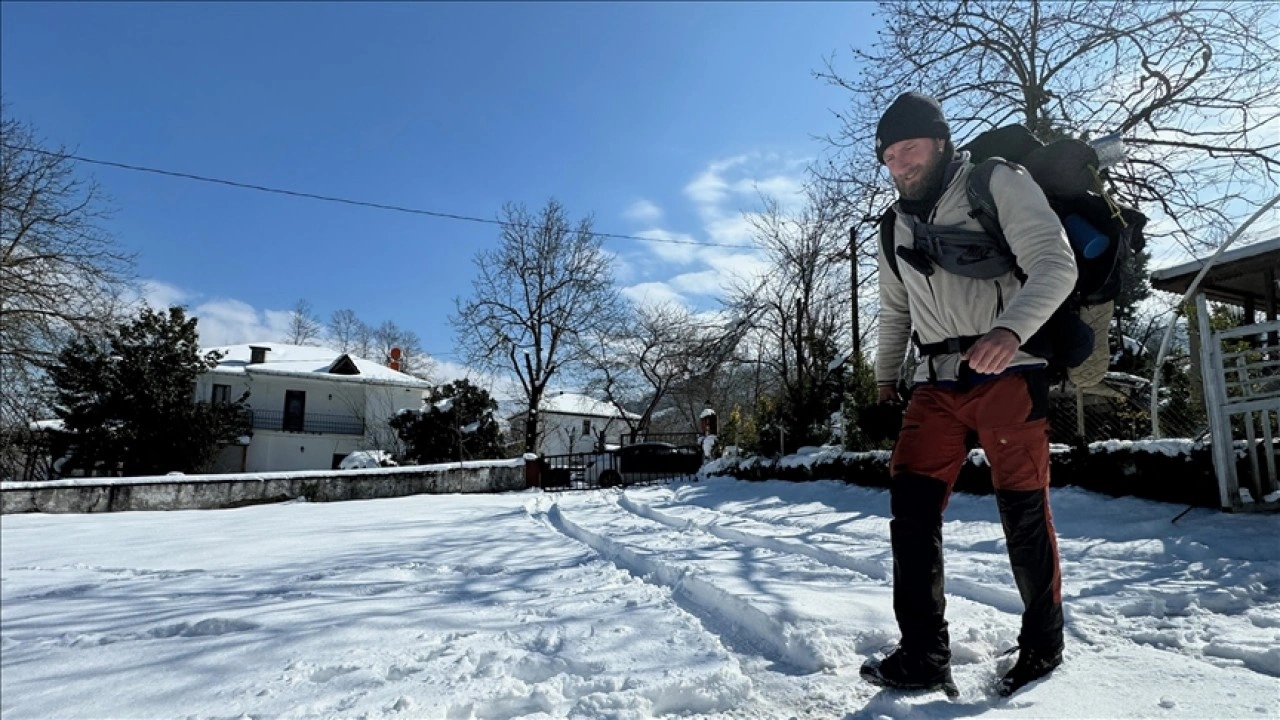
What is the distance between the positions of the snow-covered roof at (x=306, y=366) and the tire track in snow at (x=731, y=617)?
27.1m

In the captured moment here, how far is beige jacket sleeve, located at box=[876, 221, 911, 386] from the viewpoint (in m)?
2.21

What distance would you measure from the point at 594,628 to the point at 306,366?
1188 inches

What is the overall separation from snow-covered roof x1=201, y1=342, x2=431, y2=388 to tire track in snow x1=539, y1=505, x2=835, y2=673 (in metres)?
27.1

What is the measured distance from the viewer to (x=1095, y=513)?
5133 millimetres

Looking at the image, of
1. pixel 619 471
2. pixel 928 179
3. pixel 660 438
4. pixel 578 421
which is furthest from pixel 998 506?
pixel 578 421

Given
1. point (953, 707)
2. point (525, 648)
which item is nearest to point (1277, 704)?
point (953, 707)

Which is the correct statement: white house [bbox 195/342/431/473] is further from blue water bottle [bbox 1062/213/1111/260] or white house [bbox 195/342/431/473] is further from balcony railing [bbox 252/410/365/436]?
blue water bottle [bbox 1062/213/1111/260]

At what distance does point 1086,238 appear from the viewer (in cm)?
181

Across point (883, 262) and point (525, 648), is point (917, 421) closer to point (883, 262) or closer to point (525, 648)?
point (883, 262)

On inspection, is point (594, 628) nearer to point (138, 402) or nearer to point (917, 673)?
point (917, 673)

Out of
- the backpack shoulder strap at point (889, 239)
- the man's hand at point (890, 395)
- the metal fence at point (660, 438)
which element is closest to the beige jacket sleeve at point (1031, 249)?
the backpack shoulder strap at point (889, 239)

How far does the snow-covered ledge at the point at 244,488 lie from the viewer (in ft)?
24.1

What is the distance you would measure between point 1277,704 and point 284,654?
2596 mm

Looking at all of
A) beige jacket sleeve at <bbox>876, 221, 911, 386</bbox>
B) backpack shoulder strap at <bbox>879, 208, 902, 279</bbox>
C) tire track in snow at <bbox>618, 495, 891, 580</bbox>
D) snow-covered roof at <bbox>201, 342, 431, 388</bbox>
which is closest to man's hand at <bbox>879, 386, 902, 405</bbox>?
beige jacket sleeve at <bbox>876, 221, 911, 386</bbox>
